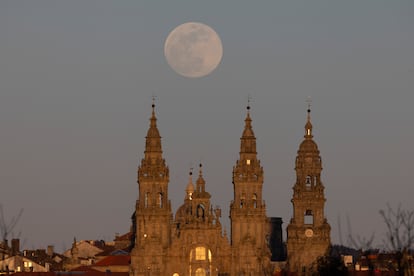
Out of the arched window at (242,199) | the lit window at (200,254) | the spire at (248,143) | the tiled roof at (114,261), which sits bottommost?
the lit window at (200,254)

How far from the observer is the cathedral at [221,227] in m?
174

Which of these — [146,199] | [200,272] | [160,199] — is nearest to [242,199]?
[160,199]

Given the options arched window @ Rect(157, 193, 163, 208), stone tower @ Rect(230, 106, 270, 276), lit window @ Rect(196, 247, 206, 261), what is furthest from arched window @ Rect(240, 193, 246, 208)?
arched window @ Rect(157, 193, 163, 208)

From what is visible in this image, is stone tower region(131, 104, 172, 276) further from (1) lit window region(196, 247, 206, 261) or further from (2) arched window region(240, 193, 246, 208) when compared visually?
(2) arched window region(240, 193, 246, 208)

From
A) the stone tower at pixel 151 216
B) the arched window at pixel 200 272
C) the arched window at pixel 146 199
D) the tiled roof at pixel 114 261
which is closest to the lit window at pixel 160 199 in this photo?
the stone tower at pixel 151 216

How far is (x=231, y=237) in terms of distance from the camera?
176 meters

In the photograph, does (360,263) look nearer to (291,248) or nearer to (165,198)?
(291,248)

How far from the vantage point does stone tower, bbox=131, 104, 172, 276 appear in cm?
17425

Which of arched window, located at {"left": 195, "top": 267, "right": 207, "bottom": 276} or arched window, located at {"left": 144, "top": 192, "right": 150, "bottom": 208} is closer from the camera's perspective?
arched window, located at {"left": 144, "top": 192, "right": 150, "bottom": 208}

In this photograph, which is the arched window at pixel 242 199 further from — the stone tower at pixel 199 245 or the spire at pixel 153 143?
the spire at pixel 153 143

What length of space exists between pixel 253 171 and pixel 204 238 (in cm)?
790

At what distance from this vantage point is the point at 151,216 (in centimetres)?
17438

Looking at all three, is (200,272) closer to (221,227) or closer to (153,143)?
(221,227)

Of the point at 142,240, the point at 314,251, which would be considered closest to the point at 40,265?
the point at 142,240
